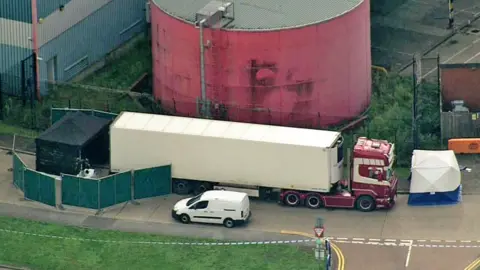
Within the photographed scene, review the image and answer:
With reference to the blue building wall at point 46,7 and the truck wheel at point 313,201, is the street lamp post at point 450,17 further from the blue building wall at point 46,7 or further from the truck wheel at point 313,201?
the blue building wall at point 46,7

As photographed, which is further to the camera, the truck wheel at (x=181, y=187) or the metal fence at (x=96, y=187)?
the truck wheel at (x=181, y=187)

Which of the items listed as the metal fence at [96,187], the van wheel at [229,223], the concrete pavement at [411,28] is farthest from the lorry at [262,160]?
the concrete pavement at [411,28]

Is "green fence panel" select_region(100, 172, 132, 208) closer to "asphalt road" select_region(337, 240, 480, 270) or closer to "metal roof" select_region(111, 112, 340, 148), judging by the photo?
"metal roof" select_region(111, 112, 340, 148)

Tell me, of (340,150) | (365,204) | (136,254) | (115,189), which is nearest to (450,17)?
(340,150)

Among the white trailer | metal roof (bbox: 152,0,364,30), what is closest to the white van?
the white trailer

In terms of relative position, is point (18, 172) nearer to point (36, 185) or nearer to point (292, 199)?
point (36, 185)

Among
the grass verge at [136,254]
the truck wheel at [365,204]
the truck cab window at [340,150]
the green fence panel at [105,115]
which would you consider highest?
the green fence panel at [105,115]

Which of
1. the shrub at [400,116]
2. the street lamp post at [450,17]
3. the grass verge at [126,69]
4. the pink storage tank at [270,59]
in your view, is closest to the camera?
the pink storage tank at [270,59]
